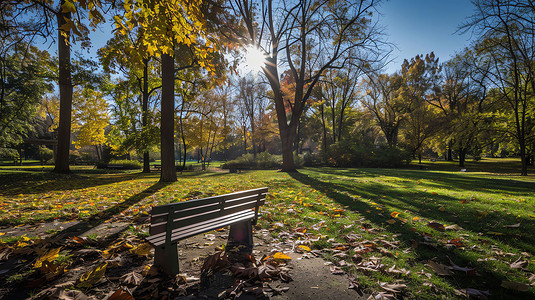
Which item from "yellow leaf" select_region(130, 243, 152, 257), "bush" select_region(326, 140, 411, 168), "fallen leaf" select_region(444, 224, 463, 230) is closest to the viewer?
Answer: "yellow leaf" select_region(130, 243, 152, 257)

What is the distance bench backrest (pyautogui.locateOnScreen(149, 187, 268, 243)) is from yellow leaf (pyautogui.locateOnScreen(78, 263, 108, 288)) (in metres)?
0.77

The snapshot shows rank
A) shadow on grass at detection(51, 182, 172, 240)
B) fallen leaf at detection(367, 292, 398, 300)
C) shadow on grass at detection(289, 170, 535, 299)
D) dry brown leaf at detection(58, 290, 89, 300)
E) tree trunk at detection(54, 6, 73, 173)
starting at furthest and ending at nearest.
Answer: tree trunk at detection(54, 6, 73, 173) → shadow on grass at detection(51, 182, 172, 240) → shadow on grass at detection(289, 170, 535, 299) → fallen leaf at detection(367, 292, 398, 300) → dry brown leaf at detection(58, 290, 89, 300)

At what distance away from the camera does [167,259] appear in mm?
2320

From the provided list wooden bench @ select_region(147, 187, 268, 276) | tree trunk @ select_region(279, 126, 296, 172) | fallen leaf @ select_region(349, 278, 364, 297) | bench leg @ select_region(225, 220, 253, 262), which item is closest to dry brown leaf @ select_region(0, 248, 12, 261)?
wooden bench @ select_region(147, 187, 268, 276)

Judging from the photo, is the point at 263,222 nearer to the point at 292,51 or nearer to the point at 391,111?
the point at 292,51

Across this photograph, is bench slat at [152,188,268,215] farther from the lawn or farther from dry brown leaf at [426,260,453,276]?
dry brown leaf at [426,260,453,276]

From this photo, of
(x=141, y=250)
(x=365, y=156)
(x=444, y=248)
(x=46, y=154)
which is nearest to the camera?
(x=141, y=250)

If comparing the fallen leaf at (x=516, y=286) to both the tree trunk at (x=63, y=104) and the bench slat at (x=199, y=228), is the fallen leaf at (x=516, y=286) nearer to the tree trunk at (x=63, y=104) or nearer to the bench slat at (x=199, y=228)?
the bench slat at (x=199, y=228)

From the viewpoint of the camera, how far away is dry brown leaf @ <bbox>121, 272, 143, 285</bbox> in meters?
2.16

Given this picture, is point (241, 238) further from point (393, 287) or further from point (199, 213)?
point (393, 287)

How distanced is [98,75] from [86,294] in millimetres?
14562

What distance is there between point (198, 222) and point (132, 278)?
2.72 feet

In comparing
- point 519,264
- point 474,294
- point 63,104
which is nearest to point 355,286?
point 474,294

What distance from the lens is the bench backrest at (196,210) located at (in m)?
2.20
